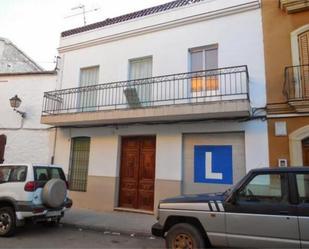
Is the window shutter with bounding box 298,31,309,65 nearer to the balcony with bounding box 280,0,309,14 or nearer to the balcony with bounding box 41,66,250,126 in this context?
the balcony with bounding box 280,0,309,14

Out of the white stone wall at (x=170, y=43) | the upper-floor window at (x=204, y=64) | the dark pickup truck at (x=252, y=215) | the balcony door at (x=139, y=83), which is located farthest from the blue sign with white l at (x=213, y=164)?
the dark pickup truck at (x=252, y=215)

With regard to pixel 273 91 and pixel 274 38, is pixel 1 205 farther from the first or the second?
pixel 274 38

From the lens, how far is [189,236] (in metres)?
5.39

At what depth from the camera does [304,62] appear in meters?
8.71

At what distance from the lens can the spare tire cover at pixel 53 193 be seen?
737 centimetres

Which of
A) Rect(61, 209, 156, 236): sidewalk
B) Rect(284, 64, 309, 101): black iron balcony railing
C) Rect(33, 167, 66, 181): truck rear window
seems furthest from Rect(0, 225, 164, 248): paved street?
Rect(284, 64, 309, 101): black iron balcony railing

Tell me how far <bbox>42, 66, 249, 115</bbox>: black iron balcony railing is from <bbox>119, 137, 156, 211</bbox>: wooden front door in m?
1.42

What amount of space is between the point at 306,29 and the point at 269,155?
383 cm

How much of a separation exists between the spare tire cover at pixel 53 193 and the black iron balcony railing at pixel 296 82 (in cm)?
663

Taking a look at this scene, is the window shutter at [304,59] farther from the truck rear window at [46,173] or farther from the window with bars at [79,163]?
the window with bars at [79,163]

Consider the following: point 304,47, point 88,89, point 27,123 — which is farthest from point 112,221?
point 304,47

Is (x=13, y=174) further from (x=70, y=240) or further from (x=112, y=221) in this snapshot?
(x=112, y=221)

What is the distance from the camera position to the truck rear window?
7.63 metres

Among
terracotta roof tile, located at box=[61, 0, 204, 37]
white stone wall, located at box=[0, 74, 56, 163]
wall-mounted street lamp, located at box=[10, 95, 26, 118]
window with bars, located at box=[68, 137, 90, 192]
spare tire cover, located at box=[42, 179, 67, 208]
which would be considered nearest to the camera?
spare tire cover, located at box=[42, 179, 67, 208]
